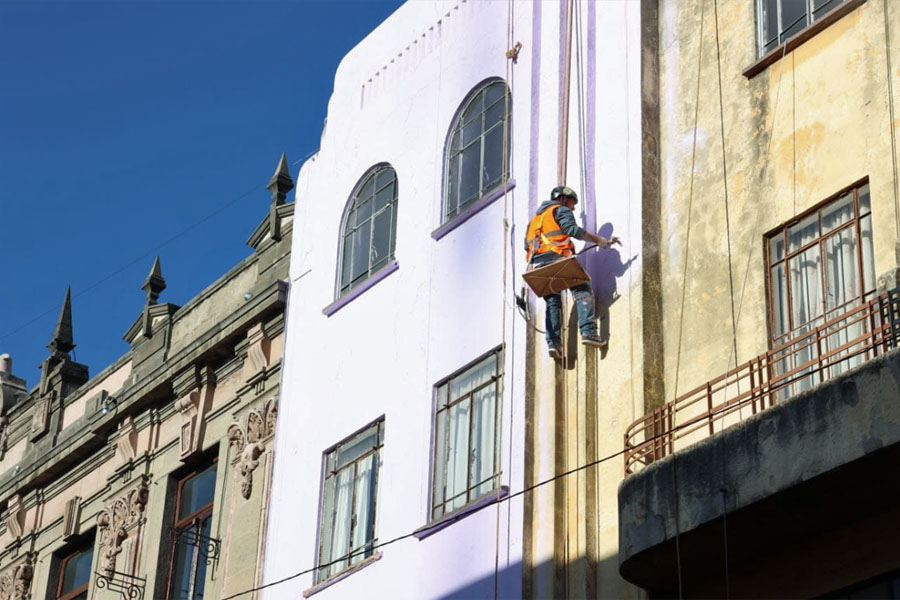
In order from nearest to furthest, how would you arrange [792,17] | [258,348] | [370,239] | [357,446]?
[792,17]
[357,446]
[370,239]
[258,348]

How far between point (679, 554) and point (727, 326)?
103 inches

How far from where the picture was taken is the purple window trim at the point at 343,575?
70.5 feet

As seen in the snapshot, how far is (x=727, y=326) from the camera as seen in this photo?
1847 centimetres

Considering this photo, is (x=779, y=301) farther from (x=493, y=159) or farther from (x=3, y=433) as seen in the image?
(x=3, y=433)

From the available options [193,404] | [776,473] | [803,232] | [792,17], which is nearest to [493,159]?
[792,17]

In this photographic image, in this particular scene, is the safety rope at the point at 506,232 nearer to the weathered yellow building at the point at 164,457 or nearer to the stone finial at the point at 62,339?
the weathered yellow building at the point at 164,457

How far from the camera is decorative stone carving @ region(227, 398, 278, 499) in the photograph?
992 inches

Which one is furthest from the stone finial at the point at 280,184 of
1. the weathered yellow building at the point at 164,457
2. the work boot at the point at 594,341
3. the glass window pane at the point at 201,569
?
the work boot at the point at 594,341

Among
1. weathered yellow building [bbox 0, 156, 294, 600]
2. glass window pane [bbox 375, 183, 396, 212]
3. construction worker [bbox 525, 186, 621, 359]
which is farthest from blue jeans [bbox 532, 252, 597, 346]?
weathered yellow building [bbox 0, 156, 294, 600]

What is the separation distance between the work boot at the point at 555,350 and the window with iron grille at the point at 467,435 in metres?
1.08

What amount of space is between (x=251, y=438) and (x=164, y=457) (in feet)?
8.85

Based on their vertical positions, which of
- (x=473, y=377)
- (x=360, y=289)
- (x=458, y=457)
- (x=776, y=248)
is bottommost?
(x=458, y=457)

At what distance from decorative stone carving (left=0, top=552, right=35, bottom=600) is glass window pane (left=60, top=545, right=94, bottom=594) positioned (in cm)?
89

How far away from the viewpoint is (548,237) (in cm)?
1952
